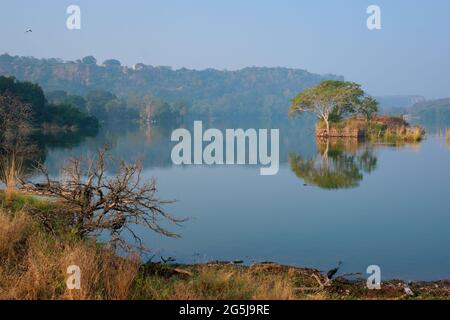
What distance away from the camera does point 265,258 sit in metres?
9.80

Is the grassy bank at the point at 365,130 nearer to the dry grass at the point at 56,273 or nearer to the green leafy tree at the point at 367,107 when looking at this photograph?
the green leafy tree at the point at 367,107

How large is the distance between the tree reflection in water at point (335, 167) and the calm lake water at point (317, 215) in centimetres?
4

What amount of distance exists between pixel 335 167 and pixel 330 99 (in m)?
22.2

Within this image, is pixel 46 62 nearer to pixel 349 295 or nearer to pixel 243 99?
pixel 243 99

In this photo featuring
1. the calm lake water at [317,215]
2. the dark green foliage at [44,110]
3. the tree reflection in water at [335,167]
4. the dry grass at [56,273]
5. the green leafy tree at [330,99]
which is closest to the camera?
the dry grass at [56,273]

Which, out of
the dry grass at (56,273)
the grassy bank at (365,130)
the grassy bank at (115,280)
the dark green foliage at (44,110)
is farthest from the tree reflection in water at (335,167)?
the dark green foliage at (44,110)

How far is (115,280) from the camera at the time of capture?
5.76 m

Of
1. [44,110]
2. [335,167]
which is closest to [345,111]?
[335,167]

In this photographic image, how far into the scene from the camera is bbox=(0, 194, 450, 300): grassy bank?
552 cm

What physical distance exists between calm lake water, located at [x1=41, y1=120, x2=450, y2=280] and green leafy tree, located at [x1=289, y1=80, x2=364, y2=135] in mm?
20282

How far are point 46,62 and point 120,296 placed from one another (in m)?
188

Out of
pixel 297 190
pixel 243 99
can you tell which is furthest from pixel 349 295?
pixel 243 99

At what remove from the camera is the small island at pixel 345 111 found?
147 feet

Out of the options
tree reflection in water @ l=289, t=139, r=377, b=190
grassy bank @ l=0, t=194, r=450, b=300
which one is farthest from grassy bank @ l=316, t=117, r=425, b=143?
grassy bank @ l=0, t=194, r=450, b=300
